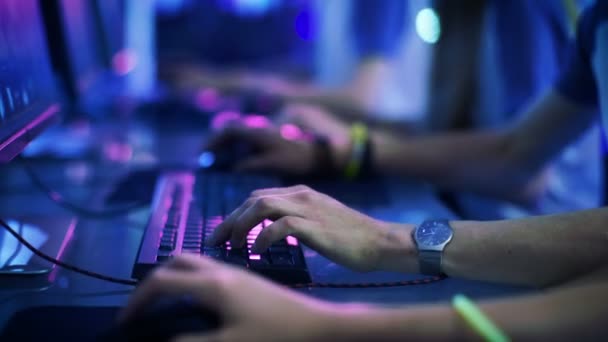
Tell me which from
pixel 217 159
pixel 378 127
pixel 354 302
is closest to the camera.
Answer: pixel 354 302

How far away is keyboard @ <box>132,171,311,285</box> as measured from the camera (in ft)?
2.18

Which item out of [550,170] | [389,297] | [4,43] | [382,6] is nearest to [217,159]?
[4,43]

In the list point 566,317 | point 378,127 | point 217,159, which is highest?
point 378,127

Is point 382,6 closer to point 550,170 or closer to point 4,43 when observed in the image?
point 550,170

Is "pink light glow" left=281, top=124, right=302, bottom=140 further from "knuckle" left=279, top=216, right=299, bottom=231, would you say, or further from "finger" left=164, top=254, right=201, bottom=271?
"finger" left=164, top=254, right=201, bottom=271

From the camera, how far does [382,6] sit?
2.41 metres

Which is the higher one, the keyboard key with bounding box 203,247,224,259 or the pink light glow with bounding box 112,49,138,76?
the pink light glow with bounding box 112,49,138,76

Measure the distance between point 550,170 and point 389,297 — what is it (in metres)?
0.88

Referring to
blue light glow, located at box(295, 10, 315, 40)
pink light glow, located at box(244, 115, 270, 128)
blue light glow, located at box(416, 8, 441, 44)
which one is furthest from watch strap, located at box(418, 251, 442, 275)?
blue light glow, located at box(295, 10, 315, 40)

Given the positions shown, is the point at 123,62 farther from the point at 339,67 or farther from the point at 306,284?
the point at 306,284

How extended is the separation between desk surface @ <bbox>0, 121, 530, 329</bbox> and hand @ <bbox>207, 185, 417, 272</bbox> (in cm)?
3

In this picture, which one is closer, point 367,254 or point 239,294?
point 239,294

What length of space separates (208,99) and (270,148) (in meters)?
0.79

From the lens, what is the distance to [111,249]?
797mm
